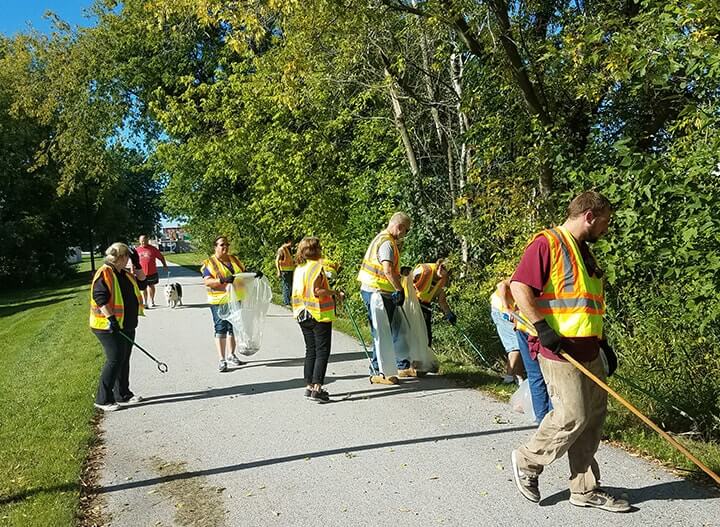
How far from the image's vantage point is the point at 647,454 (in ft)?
16.5

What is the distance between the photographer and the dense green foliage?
6004 mm

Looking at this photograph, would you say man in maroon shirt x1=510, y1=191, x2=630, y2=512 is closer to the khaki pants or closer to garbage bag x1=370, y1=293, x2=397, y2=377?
the khaki pants

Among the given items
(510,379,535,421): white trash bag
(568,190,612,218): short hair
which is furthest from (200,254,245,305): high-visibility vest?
(568,190,612,218): short hair

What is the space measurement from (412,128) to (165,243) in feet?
323

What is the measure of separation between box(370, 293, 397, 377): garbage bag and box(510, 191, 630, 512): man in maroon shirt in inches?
140

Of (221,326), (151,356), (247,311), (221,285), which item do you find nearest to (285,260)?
(247,311)

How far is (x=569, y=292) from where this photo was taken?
3.94m

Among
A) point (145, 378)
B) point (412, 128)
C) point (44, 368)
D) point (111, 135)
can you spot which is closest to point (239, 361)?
point (145, 378)

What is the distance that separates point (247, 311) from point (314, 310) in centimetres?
261

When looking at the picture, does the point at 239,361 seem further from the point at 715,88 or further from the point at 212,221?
the point at 212,221

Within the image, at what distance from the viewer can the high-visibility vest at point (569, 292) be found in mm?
3934

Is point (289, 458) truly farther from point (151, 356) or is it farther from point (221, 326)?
point (221, 326)

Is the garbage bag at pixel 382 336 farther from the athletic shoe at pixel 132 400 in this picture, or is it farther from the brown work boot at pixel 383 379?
the athletic shoe at pixel 132 400

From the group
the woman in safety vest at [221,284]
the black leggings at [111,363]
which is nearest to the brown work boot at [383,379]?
the woman in safety vest at [221,284]
